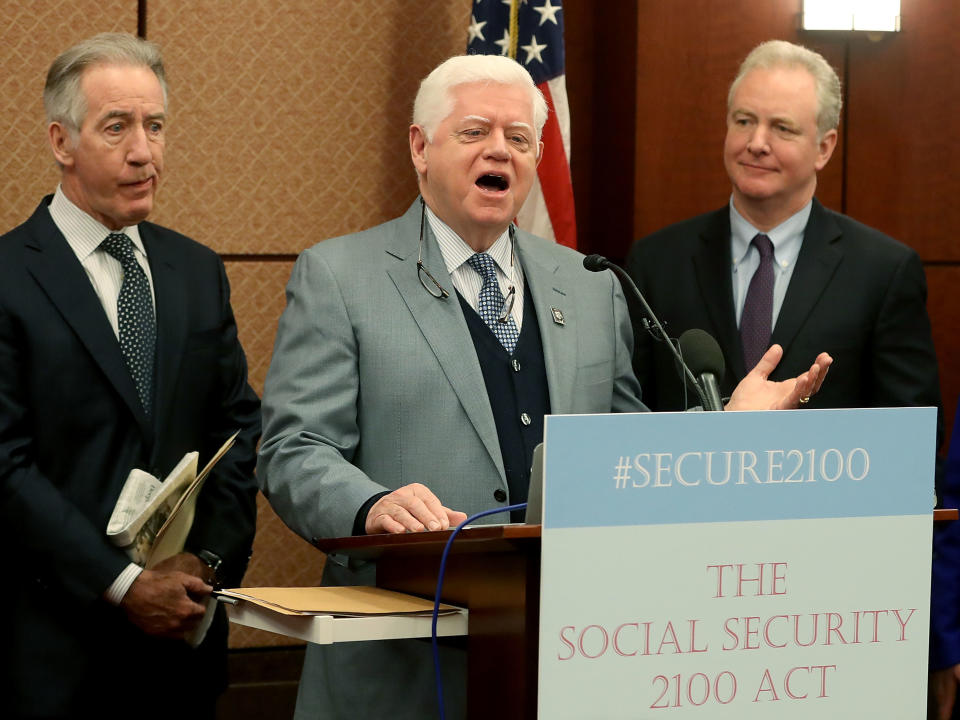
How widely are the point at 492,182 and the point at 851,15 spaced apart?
2365 millimetres

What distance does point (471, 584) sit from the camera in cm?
162

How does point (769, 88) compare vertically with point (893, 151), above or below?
below

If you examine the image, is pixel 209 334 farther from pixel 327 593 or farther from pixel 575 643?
pixel 575 643

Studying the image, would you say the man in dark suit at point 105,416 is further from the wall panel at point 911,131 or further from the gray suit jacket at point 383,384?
the wall panel at point 911,131

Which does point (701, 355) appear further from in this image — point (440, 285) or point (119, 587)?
point (119, 587)

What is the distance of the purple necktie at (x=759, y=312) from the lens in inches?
120

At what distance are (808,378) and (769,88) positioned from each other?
152 centimetres

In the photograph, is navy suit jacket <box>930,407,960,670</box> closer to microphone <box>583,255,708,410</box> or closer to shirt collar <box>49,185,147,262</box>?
microphone <box>583,255,708,410</box>

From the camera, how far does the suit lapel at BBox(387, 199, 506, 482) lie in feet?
7.02

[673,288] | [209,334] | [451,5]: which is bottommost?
[209,334]

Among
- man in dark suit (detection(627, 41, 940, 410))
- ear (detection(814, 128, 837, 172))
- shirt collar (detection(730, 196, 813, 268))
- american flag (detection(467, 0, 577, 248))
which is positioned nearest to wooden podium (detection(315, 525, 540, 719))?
man in dark suit (detection(627, 41, 940, 410))

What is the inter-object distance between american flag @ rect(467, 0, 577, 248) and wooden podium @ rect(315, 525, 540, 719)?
91.7 inches

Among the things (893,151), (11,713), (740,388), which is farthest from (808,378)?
(893,151)

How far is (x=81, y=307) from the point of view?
2.55 m
